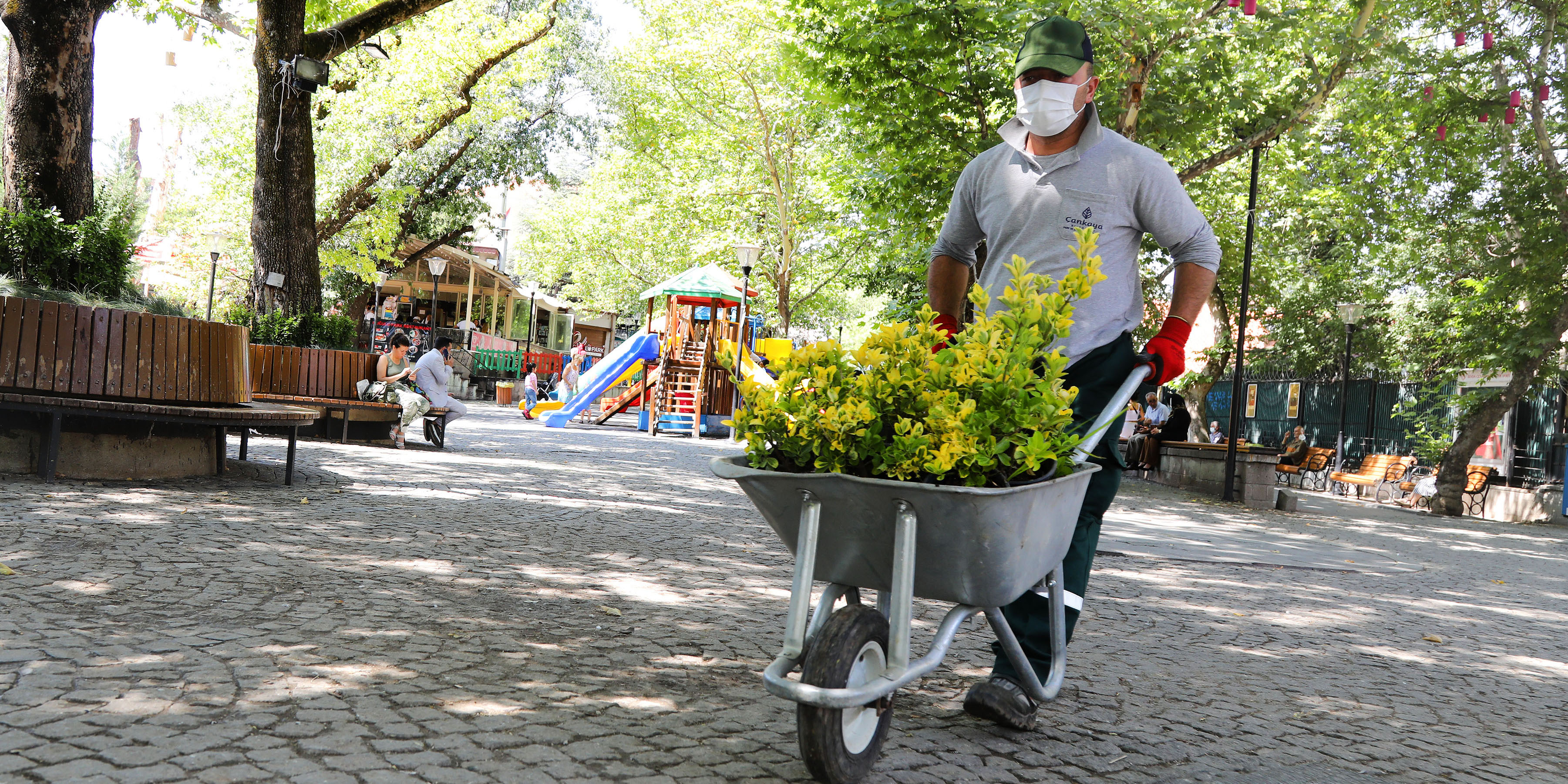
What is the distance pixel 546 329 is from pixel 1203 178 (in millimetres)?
42425

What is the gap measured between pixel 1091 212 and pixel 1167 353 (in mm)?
533

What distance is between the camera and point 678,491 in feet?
31.8

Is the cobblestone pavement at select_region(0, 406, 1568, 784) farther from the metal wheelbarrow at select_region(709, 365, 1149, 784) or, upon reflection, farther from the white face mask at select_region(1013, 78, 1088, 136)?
the white face mask at select_region(1013, 78, 1088, 136)

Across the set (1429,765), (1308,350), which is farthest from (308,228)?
(1308,350)

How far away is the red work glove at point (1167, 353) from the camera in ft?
9.43

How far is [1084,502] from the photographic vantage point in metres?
3.20

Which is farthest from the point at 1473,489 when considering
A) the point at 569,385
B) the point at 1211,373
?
the point at 569,385

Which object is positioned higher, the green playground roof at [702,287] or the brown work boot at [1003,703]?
the green playground roof at [702,287]

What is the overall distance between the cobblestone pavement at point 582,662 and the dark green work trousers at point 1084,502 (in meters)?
0.25

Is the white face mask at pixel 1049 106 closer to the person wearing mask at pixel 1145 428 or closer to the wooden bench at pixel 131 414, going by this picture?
the wooden bench at pixel 131 414

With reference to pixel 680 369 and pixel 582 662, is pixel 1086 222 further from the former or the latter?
pixel 680 369

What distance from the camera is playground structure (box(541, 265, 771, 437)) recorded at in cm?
2041

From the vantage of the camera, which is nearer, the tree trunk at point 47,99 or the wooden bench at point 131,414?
the wooden bench at point 131,414

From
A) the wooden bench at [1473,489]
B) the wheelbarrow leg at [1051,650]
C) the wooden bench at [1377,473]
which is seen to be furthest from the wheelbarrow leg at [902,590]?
the wooden bench at [1377,473]
